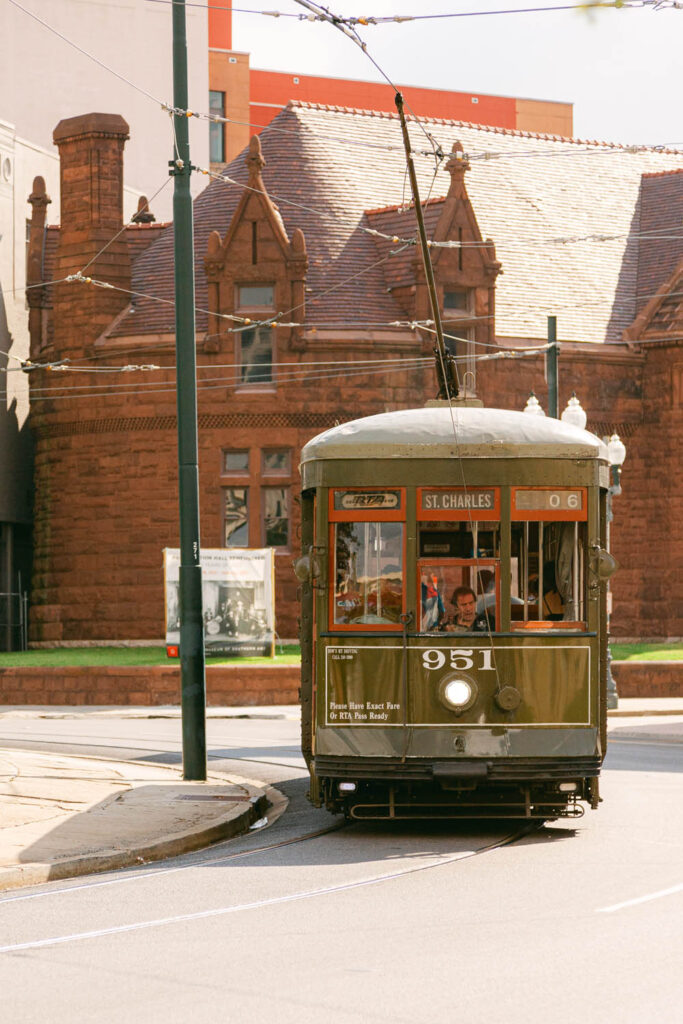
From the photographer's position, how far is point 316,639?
42.1 ft

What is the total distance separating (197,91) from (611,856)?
5119 cm

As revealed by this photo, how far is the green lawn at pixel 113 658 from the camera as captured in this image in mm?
33281

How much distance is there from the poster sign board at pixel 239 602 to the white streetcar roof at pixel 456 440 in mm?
20114

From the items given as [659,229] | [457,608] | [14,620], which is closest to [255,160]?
[659,229]

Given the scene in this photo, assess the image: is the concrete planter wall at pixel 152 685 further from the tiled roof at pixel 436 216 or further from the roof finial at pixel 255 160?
the roof finial at pixel 255 160

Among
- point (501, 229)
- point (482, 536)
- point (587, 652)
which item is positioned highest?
point (501, 229)

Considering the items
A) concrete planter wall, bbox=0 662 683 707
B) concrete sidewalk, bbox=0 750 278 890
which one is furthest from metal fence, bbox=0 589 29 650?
concrete sidewalk, bbox=0 750 278 890

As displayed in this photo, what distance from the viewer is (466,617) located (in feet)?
41.6

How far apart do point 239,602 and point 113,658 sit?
4404 millimetres

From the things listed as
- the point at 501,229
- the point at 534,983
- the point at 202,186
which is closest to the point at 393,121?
the point at 501,229

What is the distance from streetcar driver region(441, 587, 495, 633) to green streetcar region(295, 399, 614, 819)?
1cm

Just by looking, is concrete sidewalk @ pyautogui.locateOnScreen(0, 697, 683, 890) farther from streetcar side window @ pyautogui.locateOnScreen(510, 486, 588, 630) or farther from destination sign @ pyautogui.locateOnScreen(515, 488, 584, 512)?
destination sign @ pyautogui.locateOnScreen(515, 488, 584, 512)

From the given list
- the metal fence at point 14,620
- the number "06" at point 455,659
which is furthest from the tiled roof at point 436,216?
the number "06" at point 455,659

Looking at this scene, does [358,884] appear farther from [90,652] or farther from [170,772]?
[90,652]
